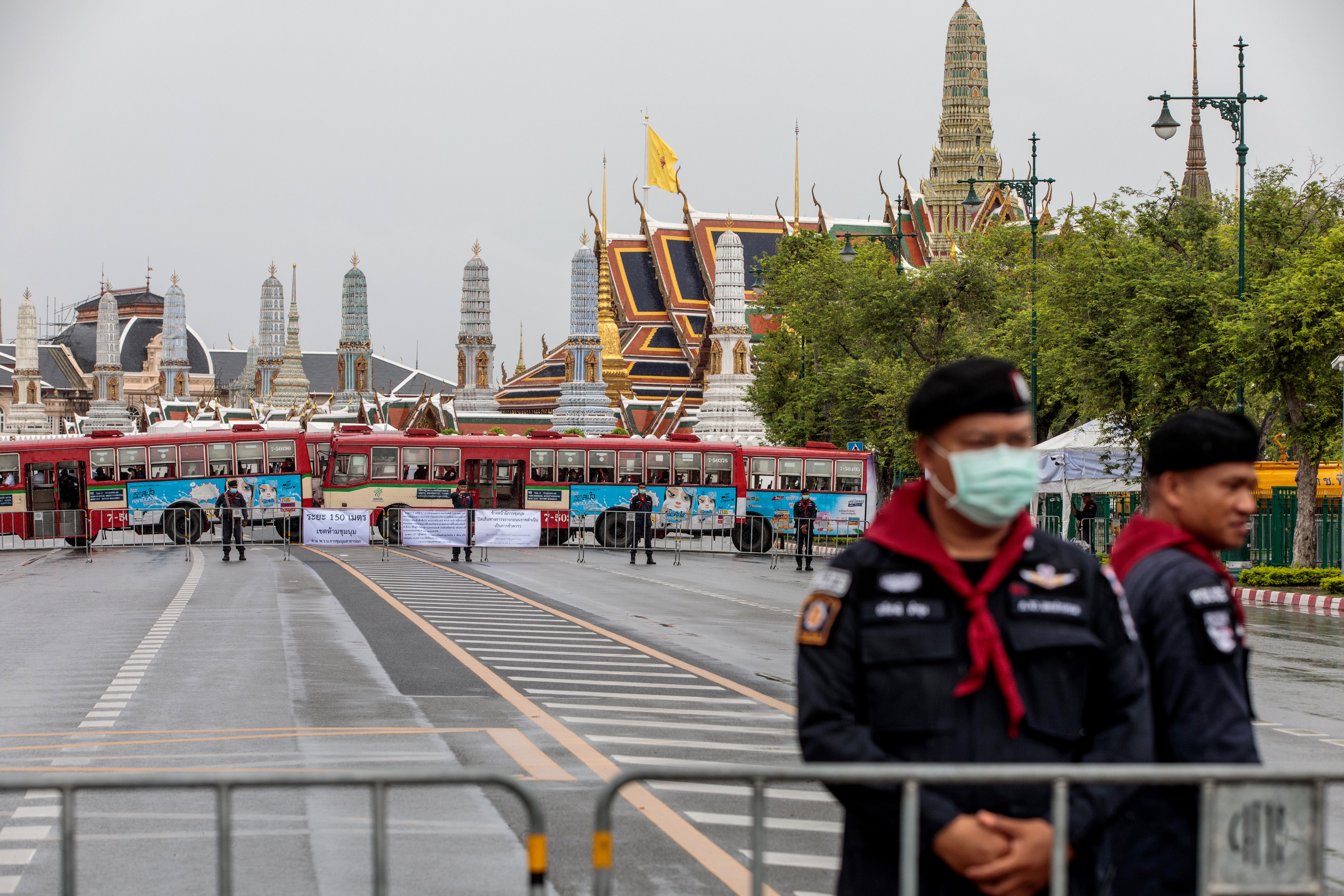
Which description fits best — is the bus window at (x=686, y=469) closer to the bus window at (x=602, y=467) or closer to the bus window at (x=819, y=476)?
the bus window at (x=602, y=467)

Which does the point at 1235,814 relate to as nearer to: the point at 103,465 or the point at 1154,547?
the point at 1154,547

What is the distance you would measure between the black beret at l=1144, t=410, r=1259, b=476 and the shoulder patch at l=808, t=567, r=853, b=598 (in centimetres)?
104

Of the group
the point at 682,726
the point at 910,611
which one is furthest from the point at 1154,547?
the point at 682,726

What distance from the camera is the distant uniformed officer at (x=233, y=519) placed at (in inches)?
1331

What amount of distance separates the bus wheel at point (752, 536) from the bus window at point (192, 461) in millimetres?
15011

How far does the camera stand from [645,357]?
97.4 m

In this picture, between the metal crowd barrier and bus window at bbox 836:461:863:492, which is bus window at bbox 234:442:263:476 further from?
the metal crowd barrier

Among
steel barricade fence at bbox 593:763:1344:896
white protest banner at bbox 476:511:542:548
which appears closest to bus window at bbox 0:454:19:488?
white protest banner at bbox 476:511:542:548

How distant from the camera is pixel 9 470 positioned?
43.5 m

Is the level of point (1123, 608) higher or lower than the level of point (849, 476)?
higher

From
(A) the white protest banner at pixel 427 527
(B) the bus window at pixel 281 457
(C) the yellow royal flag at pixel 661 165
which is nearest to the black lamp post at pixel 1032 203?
(A) the white protest banner at pixel 427 527

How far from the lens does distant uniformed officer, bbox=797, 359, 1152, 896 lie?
355 centimetres

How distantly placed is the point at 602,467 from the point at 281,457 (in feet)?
30.8

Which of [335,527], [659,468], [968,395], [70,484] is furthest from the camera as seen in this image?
[659,468]
